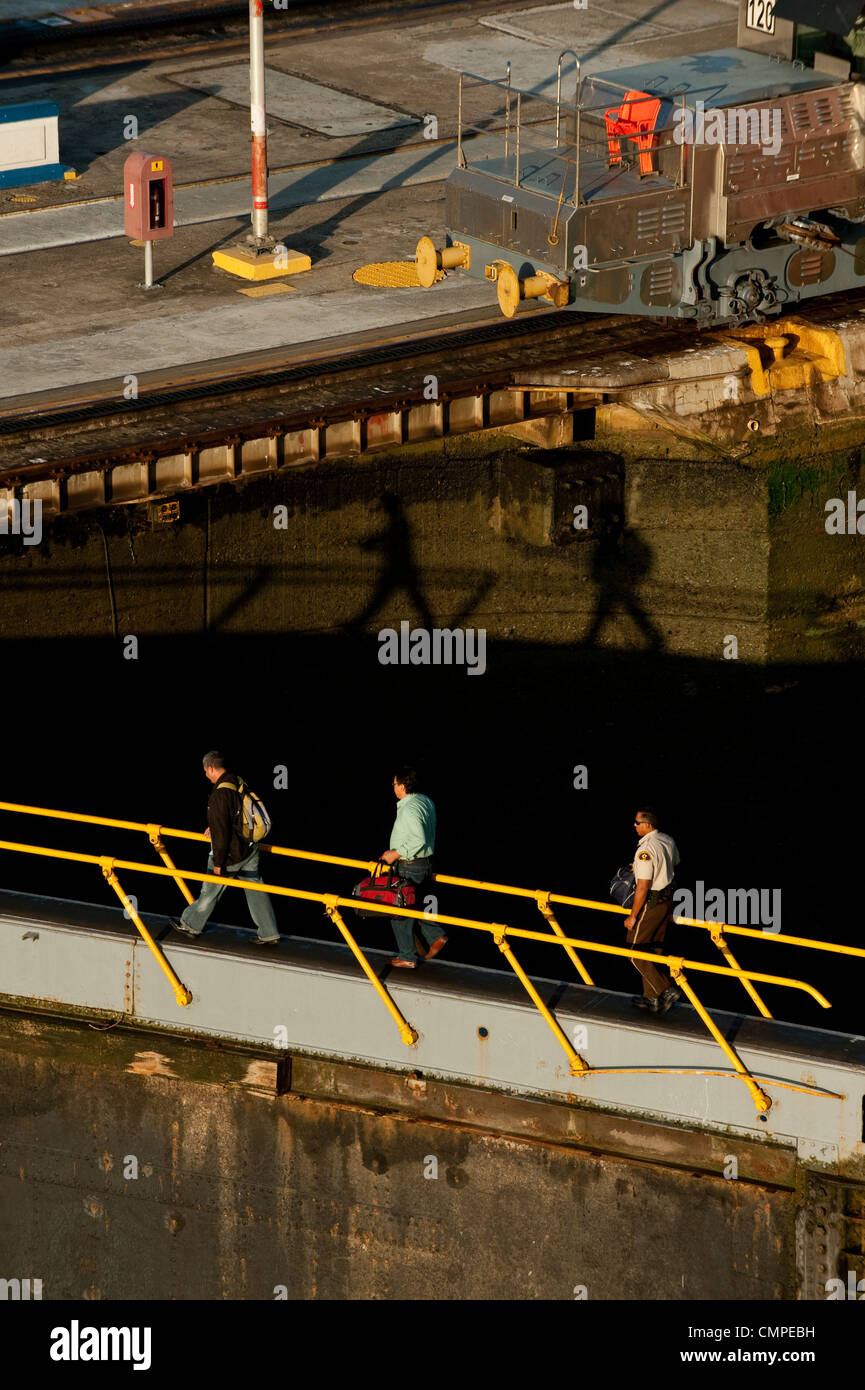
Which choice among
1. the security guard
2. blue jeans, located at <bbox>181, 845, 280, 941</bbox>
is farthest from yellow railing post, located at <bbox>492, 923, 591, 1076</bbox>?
blue jeans, located at <bbox>181, 845, 280, 941</bbox>

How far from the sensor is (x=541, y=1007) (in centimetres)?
1691

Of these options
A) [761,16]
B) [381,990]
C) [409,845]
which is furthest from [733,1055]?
[761,16]

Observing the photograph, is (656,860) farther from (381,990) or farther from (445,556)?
(445,556)

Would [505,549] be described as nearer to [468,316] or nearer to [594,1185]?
[468,316]

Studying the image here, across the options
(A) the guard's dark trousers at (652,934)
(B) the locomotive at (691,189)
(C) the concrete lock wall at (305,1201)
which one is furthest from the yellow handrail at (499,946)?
(B) the locomotive at (691,189)

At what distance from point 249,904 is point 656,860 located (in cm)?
318

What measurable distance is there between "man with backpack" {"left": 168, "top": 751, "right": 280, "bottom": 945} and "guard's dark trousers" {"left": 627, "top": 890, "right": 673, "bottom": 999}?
9.28 ft

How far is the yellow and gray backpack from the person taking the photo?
17562 millimetres

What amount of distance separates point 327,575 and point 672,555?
4098 millimetres

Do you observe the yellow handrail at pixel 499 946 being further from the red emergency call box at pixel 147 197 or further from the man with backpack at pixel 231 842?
the red emergency call box at pixel 147 197

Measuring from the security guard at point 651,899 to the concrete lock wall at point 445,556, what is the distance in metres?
8.17

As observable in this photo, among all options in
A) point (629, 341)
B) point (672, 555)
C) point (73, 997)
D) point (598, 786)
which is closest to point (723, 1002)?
point (598, 786)

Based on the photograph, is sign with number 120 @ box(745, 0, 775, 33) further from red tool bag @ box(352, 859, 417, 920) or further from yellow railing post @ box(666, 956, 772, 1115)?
Answer: yellow railing post @ box(666, 956, 772, 1115)

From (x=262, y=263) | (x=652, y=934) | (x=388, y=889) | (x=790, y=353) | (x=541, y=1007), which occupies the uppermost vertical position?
(x=262, y=263)
